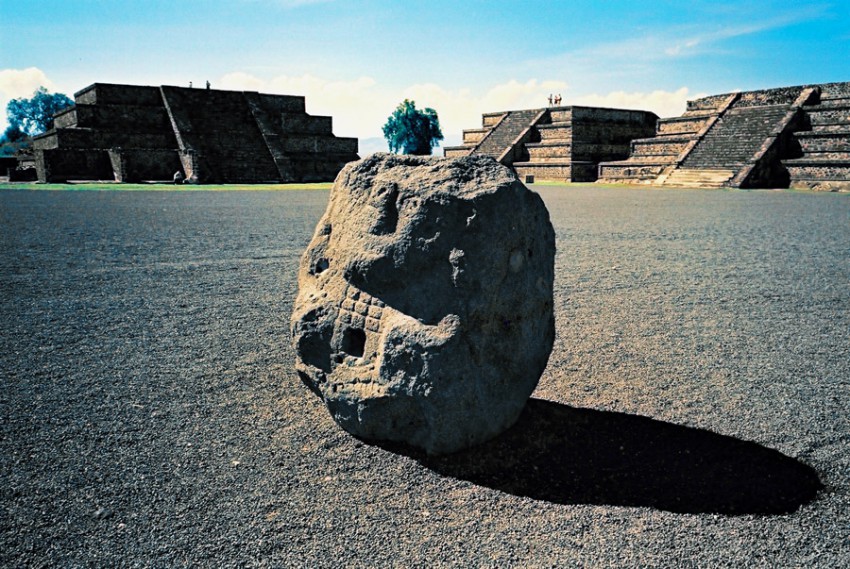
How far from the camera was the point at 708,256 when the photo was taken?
30.8ft

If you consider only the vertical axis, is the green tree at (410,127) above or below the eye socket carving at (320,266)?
above

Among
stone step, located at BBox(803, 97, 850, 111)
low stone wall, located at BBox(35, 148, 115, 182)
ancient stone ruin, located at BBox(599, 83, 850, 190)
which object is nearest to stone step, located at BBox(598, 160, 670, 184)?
ancient stone ruin, located at BBox(599, 83, 850, 190)

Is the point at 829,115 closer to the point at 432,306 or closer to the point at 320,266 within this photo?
the point at 320,266

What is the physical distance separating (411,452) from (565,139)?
32.3 metres

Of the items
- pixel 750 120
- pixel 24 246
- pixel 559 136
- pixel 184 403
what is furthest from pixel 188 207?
pixel 750 120

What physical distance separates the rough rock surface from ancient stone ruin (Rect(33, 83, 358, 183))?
2699cm

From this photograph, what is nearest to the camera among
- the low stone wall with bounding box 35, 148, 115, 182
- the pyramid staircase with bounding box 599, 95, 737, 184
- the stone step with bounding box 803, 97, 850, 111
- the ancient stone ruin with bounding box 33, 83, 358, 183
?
the low stone wall with bounding box 35, 148, 115, 182

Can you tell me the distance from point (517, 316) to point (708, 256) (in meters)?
7.13

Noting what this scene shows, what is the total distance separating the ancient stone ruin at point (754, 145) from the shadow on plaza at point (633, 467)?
84.4ft

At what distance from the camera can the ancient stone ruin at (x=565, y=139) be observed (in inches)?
1297

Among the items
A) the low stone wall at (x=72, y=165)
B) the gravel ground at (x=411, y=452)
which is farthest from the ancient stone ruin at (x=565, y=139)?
the gravel ground at (x=411, y=452)

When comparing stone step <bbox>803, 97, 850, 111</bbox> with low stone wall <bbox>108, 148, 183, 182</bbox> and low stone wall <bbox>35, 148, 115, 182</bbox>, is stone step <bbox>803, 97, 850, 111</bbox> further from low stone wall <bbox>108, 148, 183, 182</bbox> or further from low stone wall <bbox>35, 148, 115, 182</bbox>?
low stone wall <bbox>35, 148, 115, 182</bbox>

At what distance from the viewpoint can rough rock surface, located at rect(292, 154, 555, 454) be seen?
3.10m

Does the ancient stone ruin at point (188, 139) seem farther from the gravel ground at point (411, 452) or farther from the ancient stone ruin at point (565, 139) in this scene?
the gravel ground at point (411, 452)
